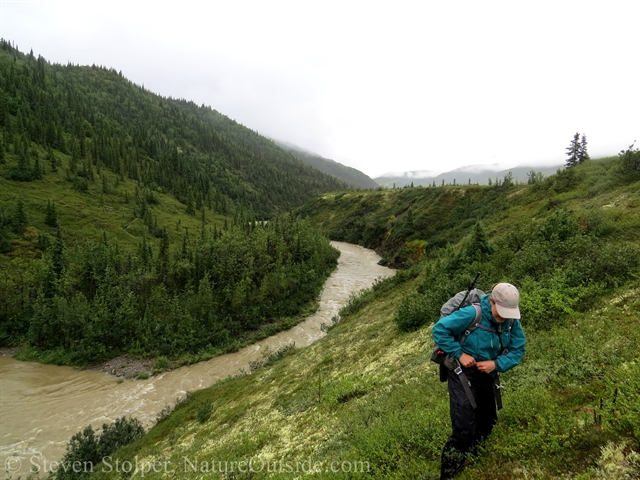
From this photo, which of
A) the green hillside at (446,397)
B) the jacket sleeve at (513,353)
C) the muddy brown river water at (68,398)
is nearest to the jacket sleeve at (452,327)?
the jacket sleeve at (513,353)

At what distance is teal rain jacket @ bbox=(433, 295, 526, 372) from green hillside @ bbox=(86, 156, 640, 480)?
4.34 feet

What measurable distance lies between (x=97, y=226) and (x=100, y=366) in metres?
47.9

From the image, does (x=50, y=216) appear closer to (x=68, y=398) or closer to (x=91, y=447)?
(x=68, y=398)

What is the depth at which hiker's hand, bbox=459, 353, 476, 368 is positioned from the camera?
4.83 meters

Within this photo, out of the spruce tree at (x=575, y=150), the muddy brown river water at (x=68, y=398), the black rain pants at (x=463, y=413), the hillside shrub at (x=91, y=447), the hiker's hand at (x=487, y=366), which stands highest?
the spruce tree at (x=575, y=150)

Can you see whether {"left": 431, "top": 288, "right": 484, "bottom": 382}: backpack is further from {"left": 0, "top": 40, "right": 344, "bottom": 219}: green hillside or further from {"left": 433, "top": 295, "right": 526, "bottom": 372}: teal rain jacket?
{"left": 0, "top": 40, "right": 344, "bottom": 219}: green hillside

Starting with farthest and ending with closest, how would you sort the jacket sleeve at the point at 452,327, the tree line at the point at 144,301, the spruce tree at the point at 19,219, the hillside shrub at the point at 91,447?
the spruce tree at the point at 19,219
the tree line at the point at 144,301
the hillside shrub at the point at 91,447
the jacket sleeve at the point at 452,327

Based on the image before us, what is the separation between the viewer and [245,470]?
8.51m

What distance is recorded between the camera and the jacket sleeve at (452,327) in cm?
490

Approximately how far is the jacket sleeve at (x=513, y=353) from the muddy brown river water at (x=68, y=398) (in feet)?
71.1

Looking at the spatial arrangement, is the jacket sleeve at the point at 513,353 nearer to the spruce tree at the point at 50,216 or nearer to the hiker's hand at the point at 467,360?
the hiker's hand at the point at 467,360

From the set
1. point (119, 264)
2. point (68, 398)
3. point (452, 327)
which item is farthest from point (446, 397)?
point (119, 264)

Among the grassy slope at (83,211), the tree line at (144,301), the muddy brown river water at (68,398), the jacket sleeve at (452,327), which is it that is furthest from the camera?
the grassy slope at (83,211)

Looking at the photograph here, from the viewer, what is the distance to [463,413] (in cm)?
491
